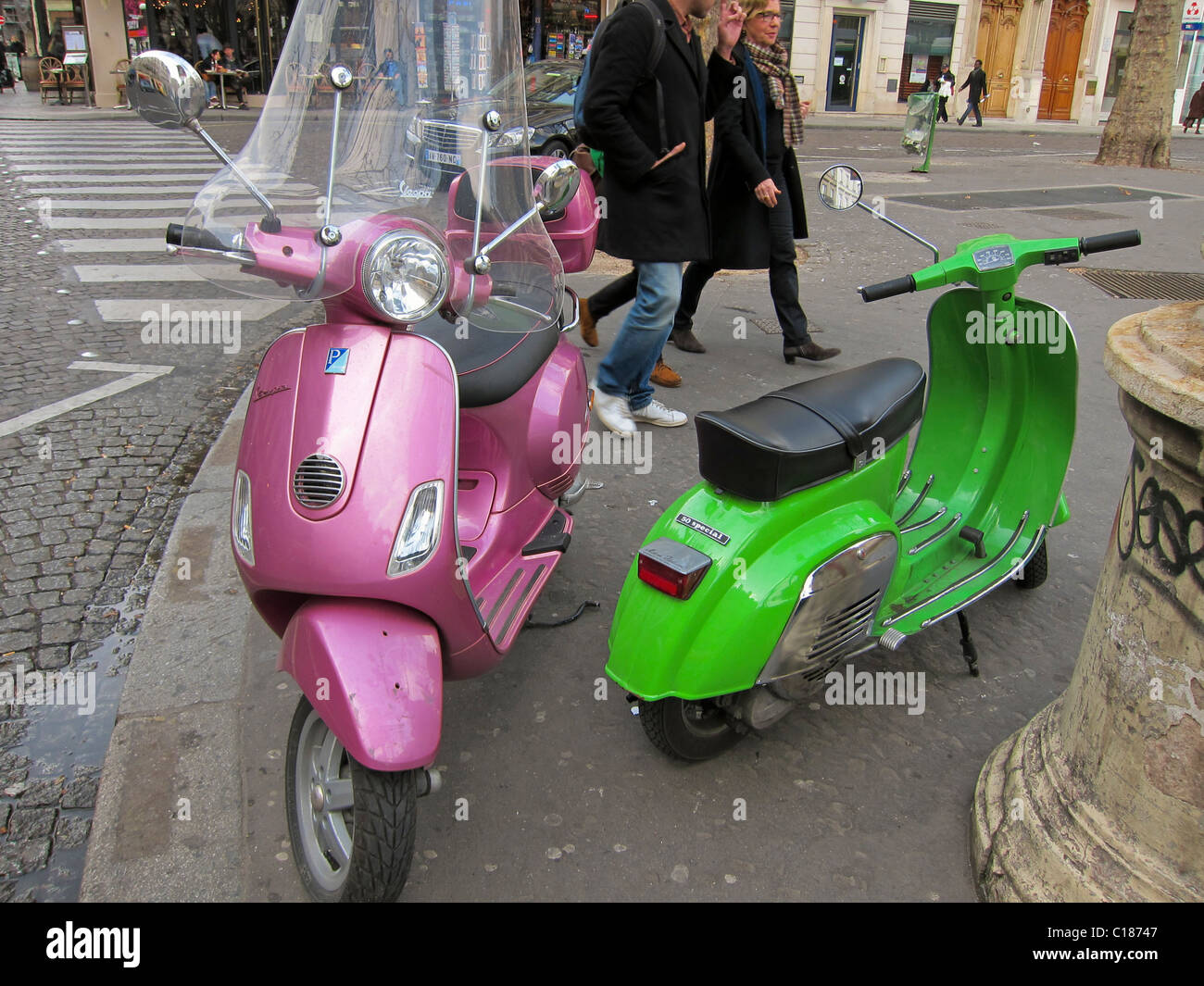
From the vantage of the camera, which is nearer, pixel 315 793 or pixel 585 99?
pixel 315 793

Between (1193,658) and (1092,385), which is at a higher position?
(1193,658)

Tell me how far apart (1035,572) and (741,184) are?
8.82ft

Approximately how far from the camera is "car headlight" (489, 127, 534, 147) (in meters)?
2.50

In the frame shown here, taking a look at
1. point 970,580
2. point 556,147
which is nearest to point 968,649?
point 970,580

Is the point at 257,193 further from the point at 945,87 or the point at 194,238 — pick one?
the point at 945,87

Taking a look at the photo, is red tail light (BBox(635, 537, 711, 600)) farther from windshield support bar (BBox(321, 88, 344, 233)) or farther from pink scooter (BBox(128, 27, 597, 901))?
windshield support bar (BBox(321, 88, 344, 233))

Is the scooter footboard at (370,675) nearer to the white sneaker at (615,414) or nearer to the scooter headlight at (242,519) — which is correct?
the scooter headlight at (242,519)

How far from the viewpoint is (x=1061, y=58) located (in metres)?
31.6

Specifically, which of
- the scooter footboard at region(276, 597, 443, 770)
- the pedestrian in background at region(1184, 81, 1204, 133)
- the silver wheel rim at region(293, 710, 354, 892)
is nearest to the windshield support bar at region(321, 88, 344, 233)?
the scooter footboard at region(276, 597, 443, 770)

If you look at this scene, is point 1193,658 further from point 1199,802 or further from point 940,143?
point 940,143

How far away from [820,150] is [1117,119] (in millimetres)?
4911

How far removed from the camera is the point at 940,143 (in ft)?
69.6

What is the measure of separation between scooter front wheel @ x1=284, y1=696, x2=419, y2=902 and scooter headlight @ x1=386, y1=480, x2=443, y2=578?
15.0 inches
